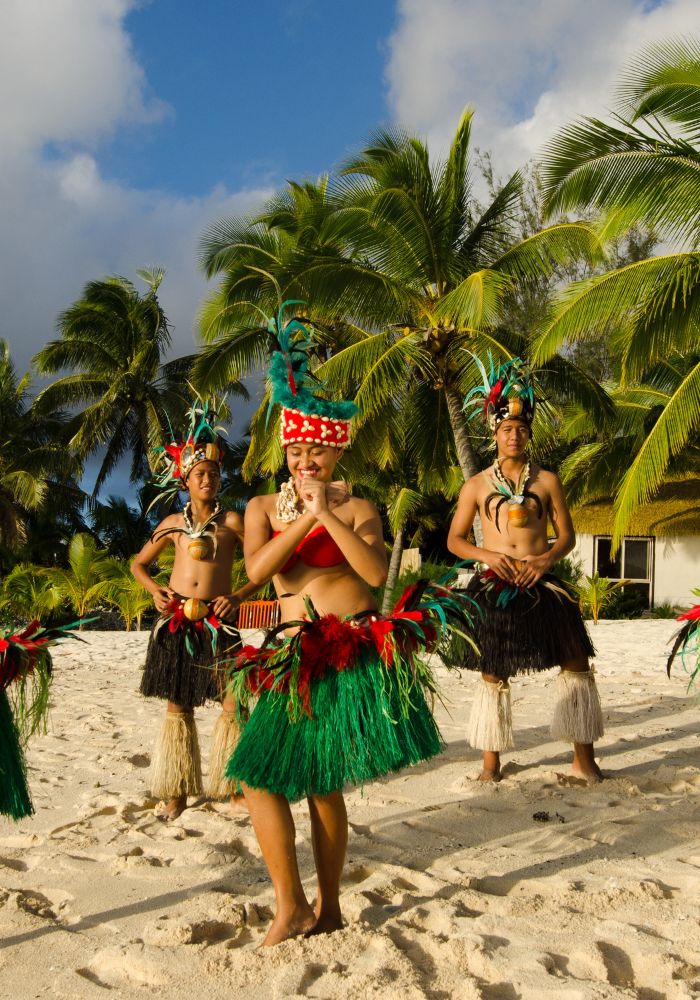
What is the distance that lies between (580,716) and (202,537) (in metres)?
2.05

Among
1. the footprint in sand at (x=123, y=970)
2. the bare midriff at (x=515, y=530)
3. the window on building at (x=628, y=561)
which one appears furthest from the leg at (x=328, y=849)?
the window on building at (x=628, y=561)

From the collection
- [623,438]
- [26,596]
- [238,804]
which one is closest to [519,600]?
[238,804]

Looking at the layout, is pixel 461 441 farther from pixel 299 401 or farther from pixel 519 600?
pixel 299 401

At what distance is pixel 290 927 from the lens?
8.44ft

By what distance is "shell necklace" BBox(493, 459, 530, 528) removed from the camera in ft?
14.6

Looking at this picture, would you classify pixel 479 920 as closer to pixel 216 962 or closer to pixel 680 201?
pixel 216 962

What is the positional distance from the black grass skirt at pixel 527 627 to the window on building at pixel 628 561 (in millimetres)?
14799

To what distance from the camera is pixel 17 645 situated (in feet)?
8.99

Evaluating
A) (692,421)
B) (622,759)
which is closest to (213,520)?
(622,759)

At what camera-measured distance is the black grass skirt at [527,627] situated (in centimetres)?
440

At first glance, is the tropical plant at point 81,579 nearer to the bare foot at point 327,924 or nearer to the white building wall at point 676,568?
the white building wall at point 676,568

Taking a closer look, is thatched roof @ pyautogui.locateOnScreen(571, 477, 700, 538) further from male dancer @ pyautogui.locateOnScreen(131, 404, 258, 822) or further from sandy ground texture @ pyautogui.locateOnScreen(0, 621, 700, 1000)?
male dancer @ pyautogui.locateOnScreen(131, 404, 258, 822)

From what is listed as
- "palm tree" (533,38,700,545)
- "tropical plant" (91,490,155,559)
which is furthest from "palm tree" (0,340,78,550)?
"palm tree" (533,38,700,545)

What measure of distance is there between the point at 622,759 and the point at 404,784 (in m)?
1.32
